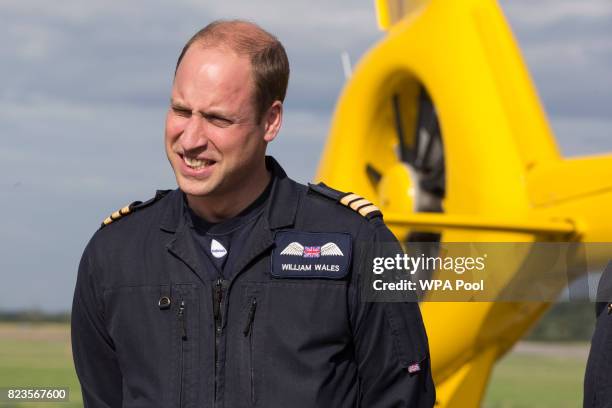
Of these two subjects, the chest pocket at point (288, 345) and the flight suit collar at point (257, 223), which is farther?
the flight suit collar at point (257, 223)

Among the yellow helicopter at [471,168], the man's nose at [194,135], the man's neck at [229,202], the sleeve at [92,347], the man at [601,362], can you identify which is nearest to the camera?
the man's nose at [194,135]

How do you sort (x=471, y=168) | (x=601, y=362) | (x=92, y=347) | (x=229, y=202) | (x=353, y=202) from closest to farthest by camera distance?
(x=229, y=202) < (x=353, y=202) < (x=92, y=347) < (x=601, y=362) < (x=471, y=168)

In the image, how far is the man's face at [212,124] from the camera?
7.74 ft

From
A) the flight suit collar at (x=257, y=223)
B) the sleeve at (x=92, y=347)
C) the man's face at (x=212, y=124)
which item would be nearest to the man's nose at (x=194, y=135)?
the man's face at (x=212, y=124)

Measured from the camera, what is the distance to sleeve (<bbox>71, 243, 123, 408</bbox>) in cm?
263

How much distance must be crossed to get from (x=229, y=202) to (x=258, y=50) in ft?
1.18

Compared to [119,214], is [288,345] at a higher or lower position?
lower

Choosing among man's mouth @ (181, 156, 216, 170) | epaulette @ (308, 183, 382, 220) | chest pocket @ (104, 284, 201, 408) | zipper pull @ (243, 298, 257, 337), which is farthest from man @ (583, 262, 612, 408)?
man's mouth @ (181, 156, 216, 170)

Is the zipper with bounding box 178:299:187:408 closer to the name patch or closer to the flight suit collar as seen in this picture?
the flight suit collar

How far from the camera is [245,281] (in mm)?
2426

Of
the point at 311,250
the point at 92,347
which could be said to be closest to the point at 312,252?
the point at 311,250

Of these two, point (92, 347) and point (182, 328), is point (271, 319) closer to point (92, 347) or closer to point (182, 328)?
point (182, 328)

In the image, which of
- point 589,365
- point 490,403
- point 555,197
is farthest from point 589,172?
point 490,403

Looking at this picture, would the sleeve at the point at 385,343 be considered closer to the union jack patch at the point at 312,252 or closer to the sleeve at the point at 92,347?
the union jack patch at the point at 312,252
